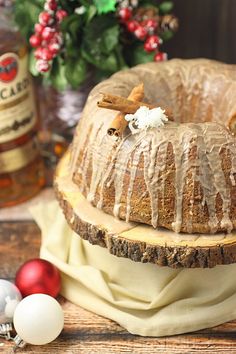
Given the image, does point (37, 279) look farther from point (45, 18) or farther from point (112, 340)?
point (45, 18)

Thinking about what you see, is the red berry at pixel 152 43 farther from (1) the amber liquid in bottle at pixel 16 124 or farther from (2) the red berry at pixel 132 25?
(1) the amber liquid in bottle at pixel 16 124

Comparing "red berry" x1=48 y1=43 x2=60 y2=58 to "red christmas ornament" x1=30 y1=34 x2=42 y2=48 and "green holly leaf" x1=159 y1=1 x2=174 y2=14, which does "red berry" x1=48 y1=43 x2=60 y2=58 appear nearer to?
"red christmas ornament" x1=30 y1=34 x2=42 y2=48

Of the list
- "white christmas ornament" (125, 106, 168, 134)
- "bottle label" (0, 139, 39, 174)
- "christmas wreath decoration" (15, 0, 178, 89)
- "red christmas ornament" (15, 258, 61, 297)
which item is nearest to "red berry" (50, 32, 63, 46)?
"christmas wreath decoration" (15, 0, 178, 89)

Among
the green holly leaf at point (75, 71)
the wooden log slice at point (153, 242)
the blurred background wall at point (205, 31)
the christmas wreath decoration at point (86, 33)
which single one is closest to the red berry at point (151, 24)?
the christmas wreath decoration at point (86, 33)

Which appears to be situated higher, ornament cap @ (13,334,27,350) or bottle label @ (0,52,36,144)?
bottle label @ (0,52,36,144)

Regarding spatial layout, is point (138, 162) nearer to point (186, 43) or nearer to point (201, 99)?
point (201, 99)

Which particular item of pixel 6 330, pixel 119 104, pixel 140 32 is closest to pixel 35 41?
pixel 140 32

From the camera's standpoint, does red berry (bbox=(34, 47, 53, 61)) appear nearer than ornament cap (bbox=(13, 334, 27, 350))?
No
